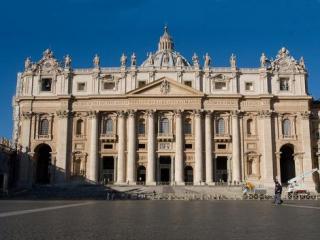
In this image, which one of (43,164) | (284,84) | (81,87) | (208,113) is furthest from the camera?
(43,164)

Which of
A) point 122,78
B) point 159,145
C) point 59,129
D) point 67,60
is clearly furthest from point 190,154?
point 67,60

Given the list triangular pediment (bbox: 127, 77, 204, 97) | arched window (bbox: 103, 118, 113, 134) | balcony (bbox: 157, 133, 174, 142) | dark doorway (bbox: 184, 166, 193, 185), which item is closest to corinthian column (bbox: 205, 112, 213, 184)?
dark doorway (bbox: 184, 166, 193, 185)

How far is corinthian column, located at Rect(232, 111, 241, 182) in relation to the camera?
56.6 metres

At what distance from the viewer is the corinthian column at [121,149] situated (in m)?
56.2

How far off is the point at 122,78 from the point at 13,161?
750 inches

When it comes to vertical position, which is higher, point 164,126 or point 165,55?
point 165,55

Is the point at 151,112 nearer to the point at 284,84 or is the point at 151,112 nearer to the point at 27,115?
the point at 27,115

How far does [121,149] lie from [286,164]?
958 inches

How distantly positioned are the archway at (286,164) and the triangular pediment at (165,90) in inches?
596

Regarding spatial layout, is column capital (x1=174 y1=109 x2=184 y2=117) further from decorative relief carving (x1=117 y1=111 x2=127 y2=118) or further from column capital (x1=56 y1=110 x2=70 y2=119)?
column capital (x1=56 y1=110 x2=70 y2=119)

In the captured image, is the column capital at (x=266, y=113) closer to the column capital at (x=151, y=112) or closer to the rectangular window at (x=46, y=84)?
the column capital at (x=151, y=112)

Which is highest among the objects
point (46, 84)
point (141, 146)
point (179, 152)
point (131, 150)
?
point (46, 84)

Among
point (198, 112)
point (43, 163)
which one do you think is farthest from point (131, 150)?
point (43, 163)

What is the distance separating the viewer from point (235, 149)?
5731 cm
